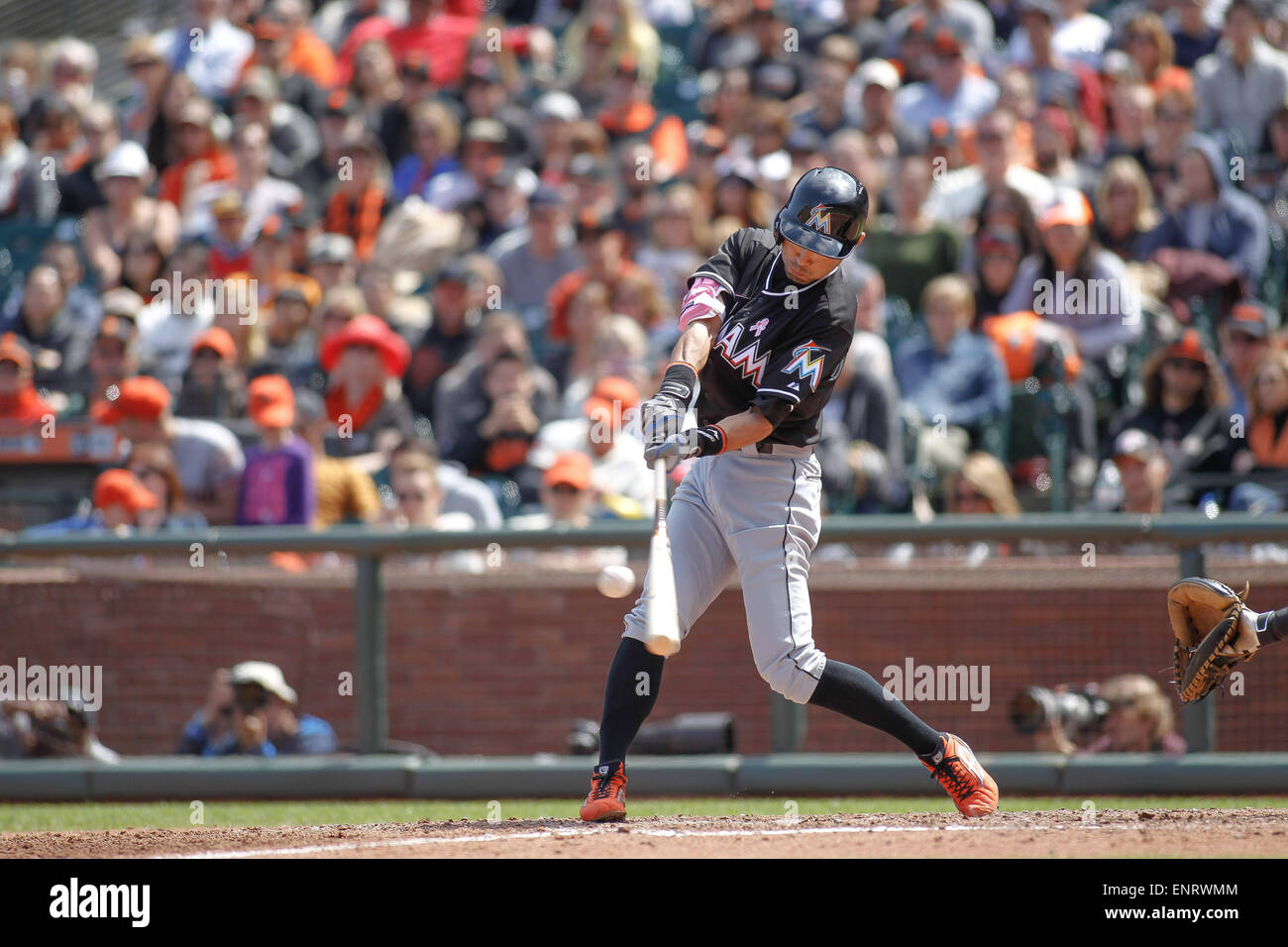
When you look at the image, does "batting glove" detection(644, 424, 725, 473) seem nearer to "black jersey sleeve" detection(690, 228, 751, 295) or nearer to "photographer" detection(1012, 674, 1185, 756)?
"black jersey sleeve" detection(690, 228, 751, 295)

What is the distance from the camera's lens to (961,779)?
480cm

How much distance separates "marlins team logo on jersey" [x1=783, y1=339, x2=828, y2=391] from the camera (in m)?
4.59

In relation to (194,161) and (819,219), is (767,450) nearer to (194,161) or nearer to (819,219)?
(819,219)

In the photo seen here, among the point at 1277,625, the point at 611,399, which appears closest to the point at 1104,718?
the point at 1277,625

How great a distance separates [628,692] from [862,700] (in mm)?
637

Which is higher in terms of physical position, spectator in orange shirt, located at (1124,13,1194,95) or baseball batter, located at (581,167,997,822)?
spectator in orange shirt, located at (1124,13,1194,95)

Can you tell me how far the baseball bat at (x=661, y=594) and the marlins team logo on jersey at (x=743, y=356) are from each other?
0.36 meters

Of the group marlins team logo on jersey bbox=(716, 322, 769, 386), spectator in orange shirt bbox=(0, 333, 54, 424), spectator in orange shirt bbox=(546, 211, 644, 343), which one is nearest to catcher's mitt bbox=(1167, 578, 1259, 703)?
marlins team logo on jersey bbox=(716, 322, 769, 386)

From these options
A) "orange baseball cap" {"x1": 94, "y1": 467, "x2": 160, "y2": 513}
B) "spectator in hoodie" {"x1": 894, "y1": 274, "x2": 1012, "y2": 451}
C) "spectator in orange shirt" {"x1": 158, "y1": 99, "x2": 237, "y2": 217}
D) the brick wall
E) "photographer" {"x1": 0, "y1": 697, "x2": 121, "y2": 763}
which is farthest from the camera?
"spectator in orange shirt" {"x1": 158, "y1": 99, "x2": 237, "y2": 217}

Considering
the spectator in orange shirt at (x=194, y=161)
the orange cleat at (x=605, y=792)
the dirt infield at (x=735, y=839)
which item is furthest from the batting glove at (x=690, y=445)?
the spectator in orange shirt at (x=194, y=161)

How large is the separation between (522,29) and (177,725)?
668 cm

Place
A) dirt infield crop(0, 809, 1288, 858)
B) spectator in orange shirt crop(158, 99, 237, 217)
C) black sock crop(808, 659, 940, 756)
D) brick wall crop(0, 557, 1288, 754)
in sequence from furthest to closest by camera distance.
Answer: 1. spectator in orange shirt crop(158, 99, 237, 217)
2. brick wall crop(0, 557, 1288, 754)
3. black sock crop(808, 659, 940, 756)
4. dirt infield crop(0, 809, 1288, 858)
